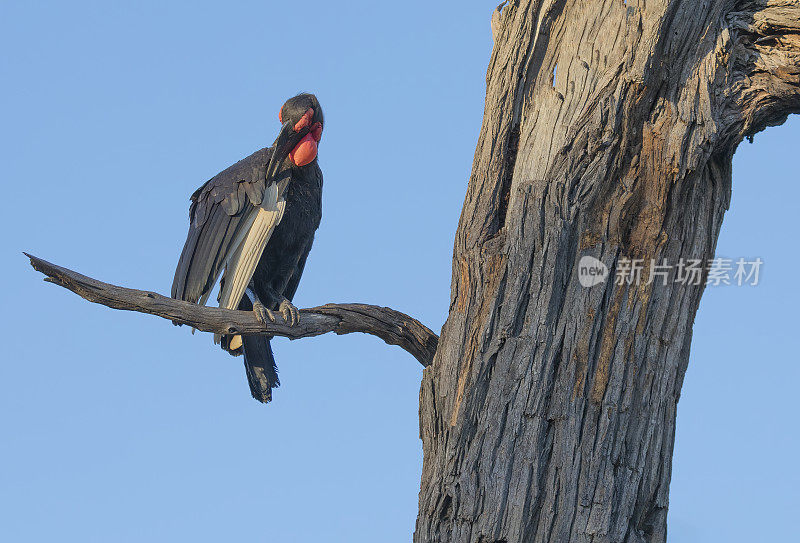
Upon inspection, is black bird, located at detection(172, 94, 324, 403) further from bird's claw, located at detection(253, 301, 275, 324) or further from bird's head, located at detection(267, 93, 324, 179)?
bird's claw, located at detection(253, 301, 275, 324)

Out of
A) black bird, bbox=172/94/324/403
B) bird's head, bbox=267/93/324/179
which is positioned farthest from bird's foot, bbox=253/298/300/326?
bird's head, bbox=267/93/324/179

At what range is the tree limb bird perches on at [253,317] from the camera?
10.5 feet

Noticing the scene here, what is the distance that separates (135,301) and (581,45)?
6.90ft

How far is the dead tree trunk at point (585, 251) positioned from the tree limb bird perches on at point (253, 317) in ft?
1.85

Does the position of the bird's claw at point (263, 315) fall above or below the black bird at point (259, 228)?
below

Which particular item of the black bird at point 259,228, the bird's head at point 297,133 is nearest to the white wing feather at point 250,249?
the black bird at point 259,228

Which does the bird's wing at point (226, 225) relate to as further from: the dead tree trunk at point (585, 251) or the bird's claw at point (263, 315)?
the dead tree trunk at point (585, 251)

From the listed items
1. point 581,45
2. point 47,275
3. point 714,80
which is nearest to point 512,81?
point 581,45

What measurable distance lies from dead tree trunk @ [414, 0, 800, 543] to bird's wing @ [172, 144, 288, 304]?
1.46 metres

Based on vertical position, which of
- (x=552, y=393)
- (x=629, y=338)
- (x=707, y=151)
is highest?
(x=707, y=151)

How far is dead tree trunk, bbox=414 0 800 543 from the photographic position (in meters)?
2.91

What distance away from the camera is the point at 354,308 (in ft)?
12.6

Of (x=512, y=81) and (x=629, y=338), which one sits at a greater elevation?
(x=512, y=81)

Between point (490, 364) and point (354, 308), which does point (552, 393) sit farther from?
point (354, 308)
